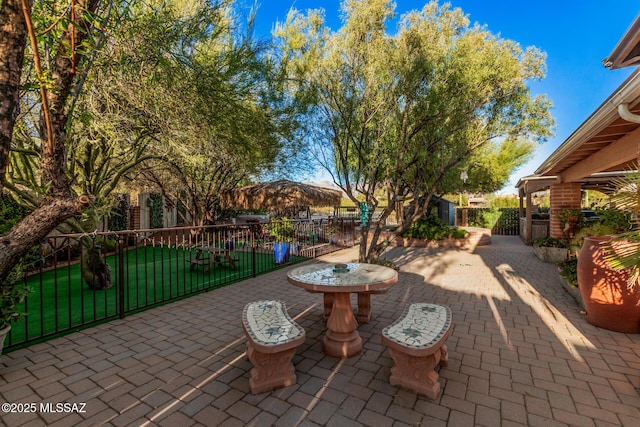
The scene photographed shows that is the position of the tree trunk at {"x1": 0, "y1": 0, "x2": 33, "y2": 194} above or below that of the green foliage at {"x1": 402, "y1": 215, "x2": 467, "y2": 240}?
above

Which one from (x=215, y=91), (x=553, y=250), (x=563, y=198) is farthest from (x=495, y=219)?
(x=215, y=91)

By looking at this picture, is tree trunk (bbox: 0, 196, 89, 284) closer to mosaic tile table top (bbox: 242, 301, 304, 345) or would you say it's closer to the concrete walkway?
the concrete walkway

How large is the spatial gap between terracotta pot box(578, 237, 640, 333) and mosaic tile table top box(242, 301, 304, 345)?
Answer: 12.1ft

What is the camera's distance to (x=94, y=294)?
3613 mm

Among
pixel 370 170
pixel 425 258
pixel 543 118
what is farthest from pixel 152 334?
pixel 543 118

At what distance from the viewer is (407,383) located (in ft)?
7.68

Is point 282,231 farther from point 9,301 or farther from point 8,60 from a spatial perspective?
point 8,60

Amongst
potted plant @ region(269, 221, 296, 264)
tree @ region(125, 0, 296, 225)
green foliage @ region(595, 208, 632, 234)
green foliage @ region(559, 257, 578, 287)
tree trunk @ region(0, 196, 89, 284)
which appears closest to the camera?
tree trunk @ region(0, 196, 89, 284)

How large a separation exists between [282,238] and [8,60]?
6584mm

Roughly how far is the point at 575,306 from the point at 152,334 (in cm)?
597

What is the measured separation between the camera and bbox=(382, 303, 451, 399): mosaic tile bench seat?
2.22 metres

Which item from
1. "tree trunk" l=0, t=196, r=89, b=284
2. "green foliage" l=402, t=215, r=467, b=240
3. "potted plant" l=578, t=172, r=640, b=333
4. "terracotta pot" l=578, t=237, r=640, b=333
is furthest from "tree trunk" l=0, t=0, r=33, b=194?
"green foliage" l=402, t=215, r=467, b=240

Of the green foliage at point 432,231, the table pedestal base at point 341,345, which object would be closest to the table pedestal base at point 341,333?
the table pedestal base at point 341,345

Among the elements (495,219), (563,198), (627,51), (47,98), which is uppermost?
(627,51)
